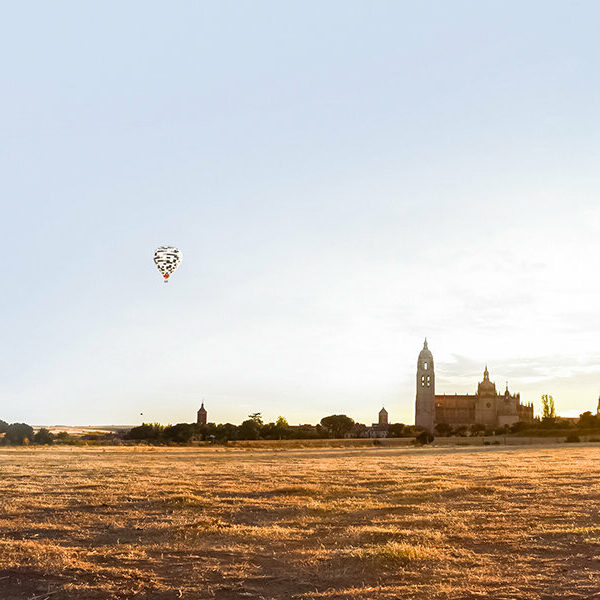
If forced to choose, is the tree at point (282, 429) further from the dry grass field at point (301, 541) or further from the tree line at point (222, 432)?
the dry grass field at point (301, 541)

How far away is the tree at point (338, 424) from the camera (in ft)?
590

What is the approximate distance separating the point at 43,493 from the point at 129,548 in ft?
36.4

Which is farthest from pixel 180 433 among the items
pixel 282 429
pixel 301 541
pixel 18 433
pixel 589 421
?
pixel 301 541

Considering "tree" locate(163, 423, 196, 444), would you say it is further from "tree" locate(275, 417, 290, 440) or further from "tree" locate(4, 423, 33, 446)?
"tree" locate(4, 423, 33, 446)

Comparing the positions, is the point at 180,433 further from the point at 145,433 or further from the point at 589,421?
the point at 589,421

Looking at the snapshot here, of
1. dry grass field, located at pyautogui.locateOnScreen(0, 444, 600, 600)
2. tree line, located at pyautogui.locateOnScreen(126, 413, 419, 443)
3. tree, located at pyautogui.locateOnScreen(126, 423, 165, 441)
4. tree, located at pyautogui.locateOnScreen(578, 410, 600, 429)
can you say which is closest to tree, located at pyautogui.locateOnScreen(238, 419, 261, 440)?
tree line, located at pyautogui.locateOnScreen(126, 413, 419, 443)

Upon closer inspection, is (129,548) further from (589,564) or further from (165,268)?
(165,268)

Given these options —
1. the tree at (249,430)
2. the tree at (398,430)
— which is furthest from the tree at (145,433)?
the tree at (398,430)

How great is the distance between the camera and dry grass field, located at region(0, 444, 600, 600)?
36.9 feet

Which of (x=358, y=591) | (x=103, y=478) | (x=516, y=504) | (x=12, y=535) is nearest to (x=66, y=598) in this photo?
(x=358, y=591)

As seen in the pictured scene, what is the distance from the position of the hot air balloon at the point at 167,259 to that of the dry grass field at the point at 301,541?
37335 mm

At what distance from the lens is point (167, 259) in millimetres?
62938

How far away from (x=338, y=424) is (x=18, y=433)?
301 ft

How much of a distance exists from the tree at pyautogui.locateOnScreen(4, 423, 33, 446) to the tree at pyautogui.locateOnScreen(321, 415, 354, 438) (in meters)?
82.6
